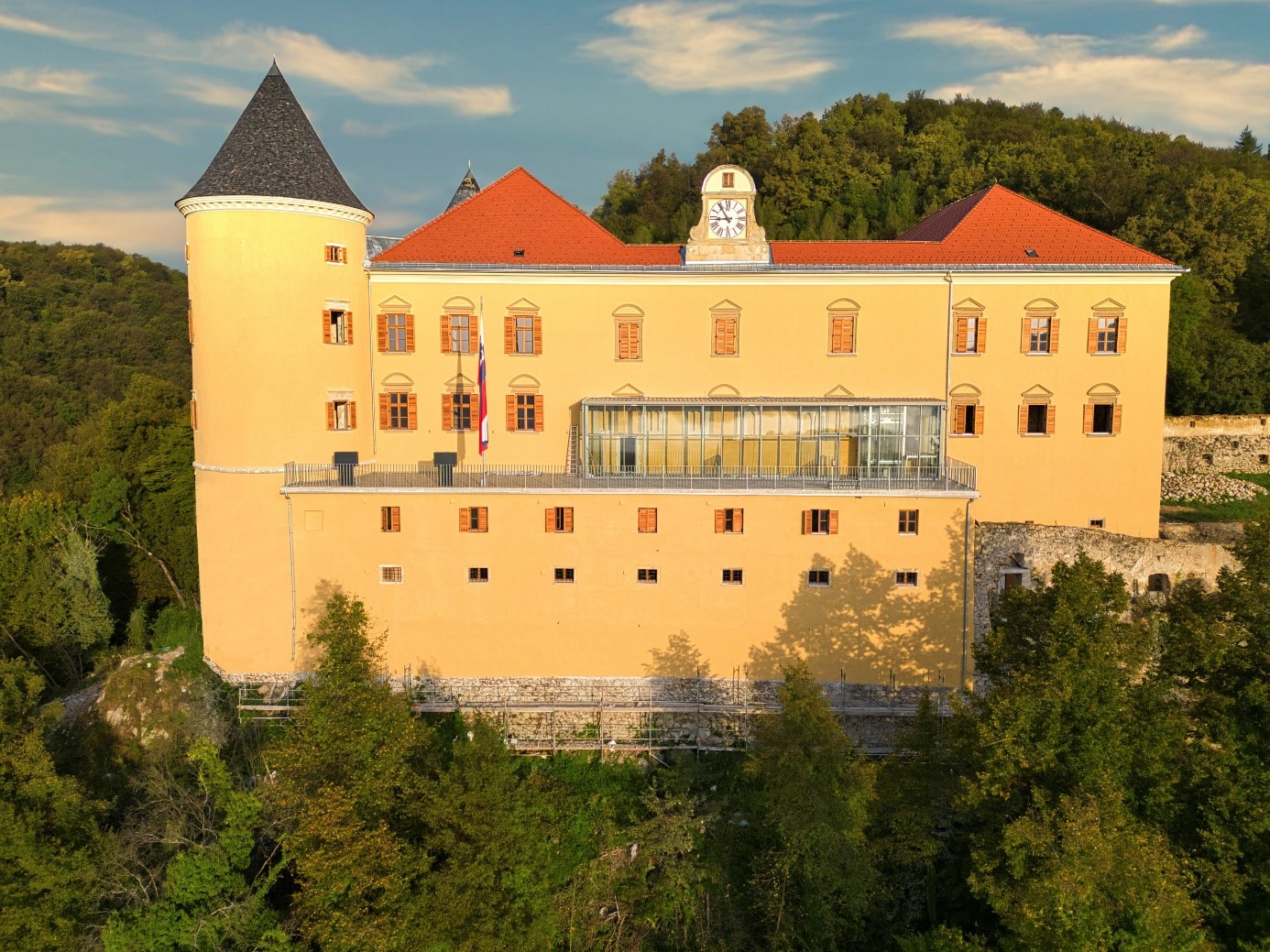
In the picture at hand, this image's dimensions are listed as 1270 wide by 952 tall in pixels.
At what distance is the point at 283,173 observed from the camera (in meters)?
24.7

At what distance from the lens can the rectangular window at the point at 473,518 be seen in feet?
79.8

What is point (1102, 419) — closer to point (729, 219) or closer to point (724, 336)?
point (724, 336)

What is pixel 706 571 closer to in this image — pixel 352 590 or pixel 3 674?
pixel 352 590

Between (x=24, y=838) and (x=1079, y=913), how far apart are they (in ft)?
66.7

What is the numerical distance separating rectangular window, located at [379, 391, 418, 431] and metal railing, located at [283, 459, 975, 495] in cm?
174

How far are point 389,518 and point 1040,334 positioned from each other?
2062 cm

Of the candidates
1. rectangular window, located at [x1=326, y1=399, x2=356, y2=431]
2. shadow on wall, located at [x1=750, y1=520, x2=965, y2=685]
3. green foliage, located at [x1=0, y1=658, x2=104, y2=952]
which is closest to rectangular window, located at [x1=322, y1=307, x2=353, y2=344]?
rectangular window, located at [x1=326, y1=399, x2=356, y2=431]

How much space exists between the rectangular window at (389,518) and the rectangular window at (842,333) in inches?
556

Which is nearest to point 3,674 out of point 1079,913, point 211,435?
point 211,435

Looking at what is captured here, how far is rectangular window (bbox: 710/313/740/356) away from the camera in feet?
87.4

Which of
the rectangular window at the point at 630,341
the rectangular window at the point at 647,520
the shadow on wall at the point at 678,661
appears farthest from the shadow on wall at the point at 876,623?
the rectangular window at the point at 630,341


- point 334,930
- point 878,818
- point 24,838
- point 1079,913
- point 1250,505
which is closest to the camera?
point 1079,913

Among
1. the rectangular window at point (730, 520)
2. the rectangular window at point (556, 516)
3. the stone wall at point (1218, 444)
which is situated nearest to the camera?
the rectangular window at point (730, 520)

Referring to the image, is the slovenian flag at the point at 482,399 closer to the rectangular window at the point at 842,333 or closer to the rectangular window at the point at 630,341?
the rectangular window at the point at 630,341
